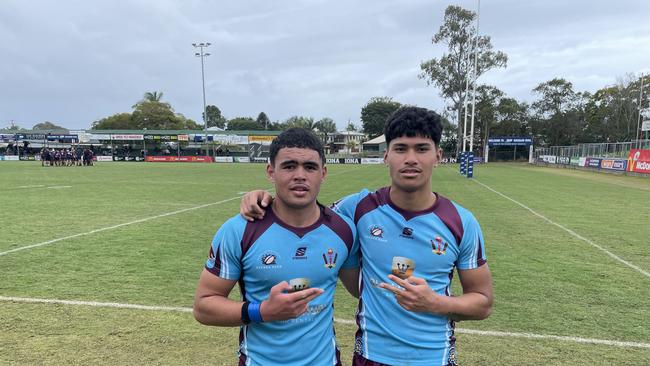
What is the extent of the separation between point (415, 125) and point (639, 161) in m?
35.8

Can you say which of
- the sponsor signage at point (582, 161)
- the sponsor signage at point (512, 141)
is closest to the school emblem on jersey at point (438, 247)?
the sponsor signage at point (582, 161)

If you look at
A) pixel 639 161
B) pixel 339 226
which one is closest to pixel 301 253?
pixel 339 226

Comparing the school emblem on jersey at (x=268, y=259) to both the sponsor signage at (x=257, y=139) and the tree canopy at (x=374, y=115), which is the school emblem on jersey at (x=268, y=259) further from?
the tree canopy at (x=374, y=115)

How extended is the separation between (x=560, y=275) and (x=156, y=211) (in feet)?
32.9

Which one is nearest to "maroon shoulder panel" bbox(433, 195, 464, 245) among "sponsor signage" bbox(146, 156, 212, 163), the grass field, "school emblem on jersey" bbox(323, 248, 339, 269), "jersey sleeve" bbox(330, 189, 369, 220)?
"jersey sleeve" bbox(330, 189, 369, 220)

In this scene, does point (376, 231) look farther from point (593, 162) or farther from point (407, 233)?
point (593, 162)

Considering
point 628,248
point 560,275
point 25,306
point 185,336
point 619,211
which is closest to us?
point 185,336

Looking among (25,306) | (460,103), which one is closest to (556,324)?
(25,306)

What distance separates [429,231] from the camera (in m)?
Answer: 2.17

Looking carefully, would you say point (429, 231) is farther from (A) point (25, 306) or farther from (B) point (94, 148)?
(B) point (94, 148)

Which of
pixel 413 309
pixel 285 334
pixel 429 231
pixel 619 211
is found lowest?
pixel 619 211

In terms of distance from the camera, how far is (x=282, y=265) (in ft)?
6.79

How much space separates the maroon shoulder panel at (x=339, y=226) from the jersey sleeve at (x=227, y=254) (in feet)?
1.41

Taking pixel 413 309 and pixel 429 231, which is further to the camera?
pixel 429 231
